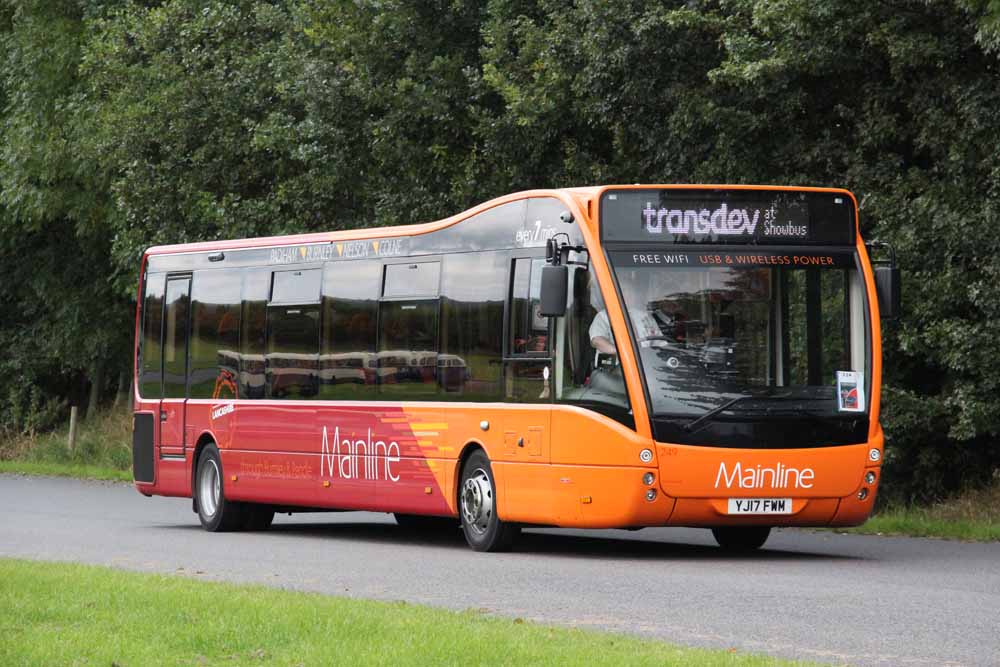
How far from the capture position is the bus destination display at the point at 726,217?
1712cm

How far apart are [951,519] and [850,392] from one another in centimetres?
563

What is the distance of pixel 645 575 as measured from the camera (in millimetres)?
15383

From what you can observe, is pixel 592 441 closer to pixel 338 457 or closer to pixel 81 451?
pixel 338 457

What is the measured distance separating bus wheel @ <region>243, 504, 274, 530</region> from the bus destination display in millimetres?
7225

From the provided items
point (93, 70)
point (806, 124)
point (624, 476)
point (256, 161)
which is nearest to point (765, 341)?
point (624, 476)

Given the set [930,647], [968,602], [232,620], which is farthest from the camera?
[968,602]

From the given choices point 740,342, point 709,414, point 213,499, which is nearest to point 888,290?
point 740,342

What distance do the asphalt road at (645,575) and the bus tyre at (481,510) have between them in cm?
23

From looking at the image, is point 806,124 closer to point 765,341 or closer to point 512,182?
point 512,182

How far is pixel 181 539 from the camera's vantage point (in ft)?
68.5

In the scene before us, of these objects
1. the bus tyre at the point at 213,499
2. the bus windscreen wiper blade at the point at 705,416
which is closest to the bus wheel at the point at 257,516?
the bus tyre at the point at 213,499

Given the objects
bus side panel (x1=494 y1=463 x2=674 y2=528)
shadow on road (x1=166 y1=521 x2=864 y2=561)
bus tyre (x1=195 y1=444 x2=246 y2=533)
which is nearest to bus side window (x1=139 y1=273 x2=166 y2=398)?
bus tyre (x1=195 y1=444 x2=246 y2=533)

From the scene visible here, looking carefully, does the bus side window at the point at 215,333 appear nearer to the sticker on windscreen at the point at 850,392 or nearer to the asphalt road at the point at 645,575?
the asphalt road at the point at 645,575

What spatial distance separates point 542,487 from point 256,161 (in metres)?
17.2
